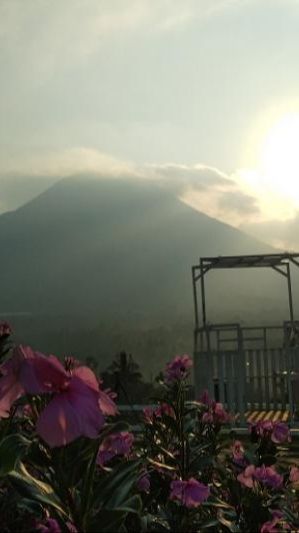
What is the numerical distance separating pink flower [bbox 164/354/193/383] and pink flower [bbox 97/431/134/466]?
40 cm

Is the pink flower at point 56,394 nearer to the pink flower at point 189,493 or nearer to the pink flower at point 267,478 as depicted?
the pink flower at point 189,493

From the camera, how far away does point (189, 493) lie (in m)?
1.49

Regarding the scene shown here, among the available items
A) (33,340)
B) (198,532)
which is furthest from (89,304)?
(198,532)

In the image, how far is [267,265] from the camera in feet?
36.0

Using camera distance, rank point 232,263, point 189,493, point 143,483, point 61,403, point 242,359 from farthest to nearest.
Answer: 1. point 232,263
2. point 242,359
3. point 143,483
4. point 189,493
5. point 61,403

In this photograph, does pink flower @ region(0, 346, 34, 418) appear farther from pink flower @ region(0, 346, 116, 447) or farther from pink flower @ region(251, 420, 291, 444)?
pink flower @ region(251, 420, 291, 444)

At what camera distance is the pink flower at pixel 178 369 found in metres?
2.27

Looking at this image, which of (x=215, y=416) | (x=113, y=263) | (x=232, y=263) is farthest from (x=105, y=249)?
(x=215, y=416)

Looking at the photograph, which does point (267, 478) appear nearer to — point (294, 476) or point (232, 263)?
point (294, 476)

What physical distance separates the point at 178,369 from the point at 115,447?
620 millimetres

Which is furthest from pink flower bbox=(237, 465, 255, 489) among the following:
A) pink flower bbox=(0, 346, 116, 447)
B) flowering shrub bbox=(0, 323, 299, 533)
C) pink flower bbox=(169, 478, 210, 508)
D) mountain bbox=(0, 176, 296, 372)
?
mountain bbox=(0, 176, 296, 372)

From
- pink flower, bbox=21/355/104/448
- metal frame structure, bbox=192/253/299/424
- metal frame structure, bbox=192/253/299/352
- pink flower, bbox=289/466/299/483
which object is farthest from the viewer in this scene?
metal frame structure, bbox=192/253/299/352

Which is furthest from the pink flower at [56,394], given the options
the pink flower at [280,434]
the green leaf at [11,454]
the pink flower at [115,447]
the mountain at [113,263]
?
the mountain at [113,263]

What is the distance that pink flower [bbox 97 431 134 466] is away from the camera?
61.2 inches
